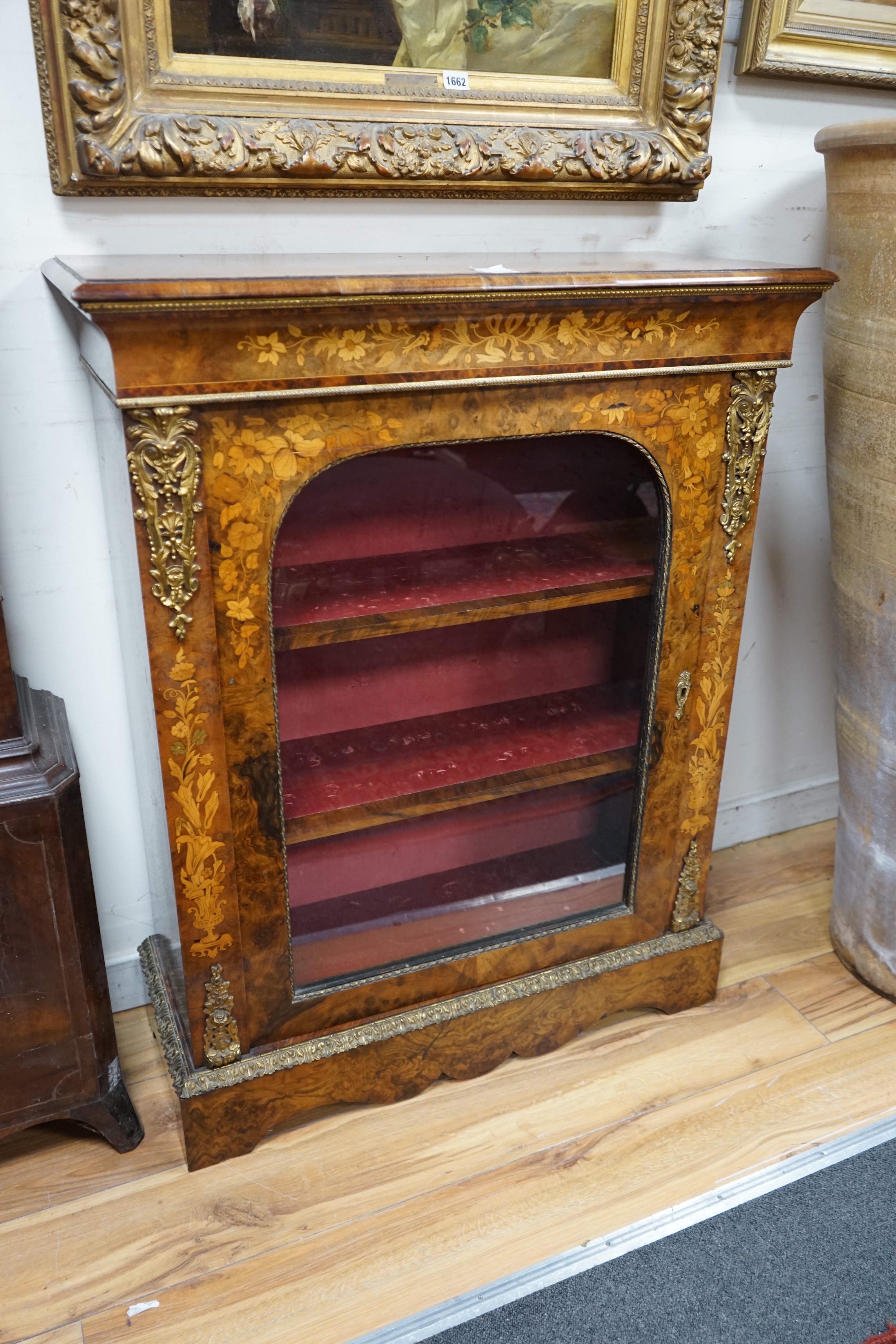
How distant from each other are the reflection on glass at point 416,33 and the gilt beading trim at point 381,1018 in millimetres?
1152

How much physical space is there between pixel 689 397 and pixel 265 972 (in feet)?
2.74

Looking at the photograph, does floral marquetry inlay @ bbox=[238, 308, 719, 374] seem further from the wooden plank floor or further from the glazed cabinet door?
Result: the wooden plank floor

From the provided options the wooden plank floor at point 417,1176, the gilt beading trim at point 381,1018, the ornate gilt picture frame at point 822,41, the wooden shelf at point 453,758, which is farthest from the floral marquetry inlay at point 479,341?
the wooden plank floor at point 417,1176

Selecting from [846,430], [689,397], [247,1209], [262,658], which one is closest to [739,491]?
[689,397]

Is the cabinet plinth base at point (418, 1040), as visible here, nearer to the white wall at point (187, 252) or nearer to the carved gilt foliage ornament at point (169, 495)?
the white wall at point (187, 252)

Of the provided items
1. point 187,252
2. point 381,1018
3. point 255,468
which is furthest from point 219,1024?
point 187,252

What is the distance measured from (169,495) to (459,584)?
37 centimetres

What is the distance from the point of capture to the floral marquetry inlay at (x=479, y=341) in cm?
97

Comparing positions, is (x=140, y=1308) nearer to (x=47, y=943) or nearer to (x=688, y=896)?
(x=47, y=943)

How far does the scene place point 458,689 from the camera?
1.29m

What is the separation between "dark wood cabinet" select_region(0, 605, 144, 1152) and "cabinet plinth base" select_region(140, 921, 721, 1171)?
0.11 meters

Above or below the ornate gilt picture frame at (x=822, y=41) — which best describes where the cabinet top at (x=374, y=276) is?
below

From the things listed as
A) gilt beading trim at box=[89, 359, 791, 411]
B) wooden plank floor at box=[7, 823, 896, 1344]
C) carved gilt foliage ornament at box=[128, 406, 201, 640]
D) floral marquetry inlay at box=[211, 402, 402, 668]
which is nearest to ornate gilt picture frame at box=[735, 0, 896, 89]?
gilt beading trim at box=[89, 359, 791, 411]

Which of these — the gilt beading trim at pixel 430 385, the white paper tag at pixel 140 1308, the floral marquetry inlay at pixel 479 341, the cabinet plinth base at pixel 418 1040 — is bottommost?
Answer: the white paper tag at pixel 140 1308
